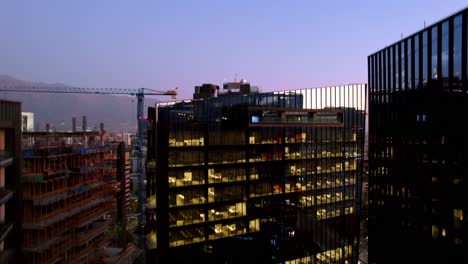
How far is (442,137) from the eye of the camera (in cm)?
3300

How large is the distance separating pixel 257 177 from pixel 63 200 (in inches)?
1097

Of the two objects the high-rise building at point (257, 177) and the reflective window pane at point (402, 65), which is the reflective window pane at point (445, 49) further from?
the high-rise building at point (257, 177)

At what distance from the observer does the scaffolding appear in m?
25.5

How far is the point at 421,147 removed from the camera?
36.5m

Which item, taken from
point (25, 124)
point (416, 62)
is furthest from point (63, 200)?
point (416, 62)

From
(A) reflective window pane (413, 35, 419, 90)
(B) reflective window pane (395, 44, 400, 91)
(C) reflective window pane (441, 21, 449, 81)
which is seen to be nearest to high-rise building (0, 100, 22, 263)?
(C) reflective window pane (441, 21, 449, 81)

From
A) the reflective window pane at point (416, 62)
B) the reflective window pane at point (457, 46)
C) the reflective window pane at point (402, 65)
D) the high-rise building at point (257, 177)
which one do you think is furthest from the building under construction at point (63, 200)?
the reflective window pane at point (402, 65)

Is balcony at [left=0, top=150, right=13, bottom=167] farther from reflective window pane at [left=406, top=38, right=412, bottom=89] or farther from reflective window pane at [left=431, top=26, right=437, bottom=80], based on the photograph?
reflective window pane at [left=406, top=38, right=412, bottom=89]

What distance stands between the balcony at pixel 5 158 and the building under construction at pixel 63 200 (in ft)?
19.0

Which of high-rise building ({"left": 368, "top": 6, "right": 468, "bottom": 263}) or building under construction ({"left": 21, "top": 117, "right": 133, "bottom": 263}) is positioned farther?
high-rise building ({"left": 368, "top": 6, "right": 468, "bottom": 263})

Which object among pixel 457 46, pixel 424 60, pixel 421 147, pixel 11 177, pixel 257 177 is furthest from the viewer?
pixel 257 177

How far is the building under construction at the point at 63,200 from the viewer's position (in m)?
25.5

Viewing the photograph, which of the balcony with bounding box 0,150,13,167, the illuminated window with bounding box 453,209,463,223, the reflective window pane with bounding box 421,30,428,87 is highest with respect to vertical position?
the reflective window pane with bounding box 421,30,428,87

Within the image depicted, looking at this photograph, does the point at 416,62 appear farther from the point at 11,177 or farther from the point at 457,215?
the point at 11,177
